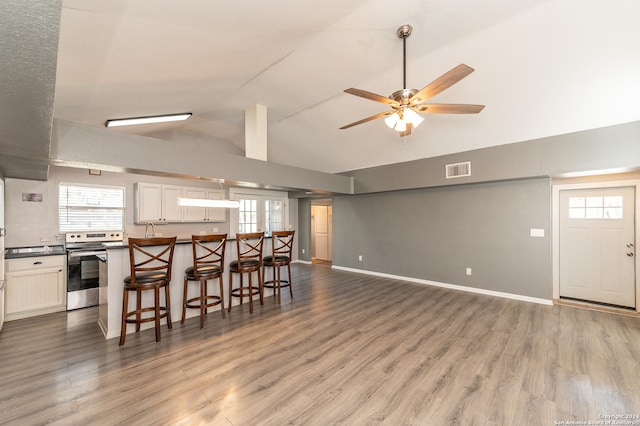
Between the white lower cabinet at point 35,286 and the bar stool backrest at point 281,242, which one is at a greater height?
the bar stool backrest at point 281,242

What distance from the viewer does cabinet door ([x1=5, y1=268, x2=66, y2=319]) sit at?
3.45m

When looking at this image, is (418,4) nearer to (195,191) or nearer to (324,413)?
(324,413)

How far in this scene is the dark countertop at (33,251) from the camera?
3.61 m

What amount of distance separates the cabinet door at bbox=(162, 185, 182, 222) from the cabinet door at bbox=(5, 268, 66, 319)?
2.04 metres

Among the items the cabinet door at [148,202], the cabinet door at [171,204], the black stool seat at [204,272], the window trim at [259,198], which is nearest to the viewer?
the black stool seat at [204,272]

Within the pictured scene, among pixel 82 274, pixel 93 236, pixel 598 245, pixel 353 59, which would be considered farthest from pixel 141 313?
pixel 598 245

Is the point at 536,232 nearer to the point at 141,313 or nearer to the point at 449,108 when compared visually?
the point at 449,108

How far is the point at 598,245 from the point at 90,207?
8494 mm

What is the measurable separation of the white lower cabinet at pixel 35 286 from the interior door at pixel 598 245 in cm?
778

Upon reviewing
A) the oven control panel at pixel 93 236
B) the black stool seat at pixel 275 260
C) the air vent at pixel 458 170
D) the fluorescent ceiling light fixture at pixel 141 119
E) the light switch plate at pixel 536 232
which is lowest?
the black stool seat at pixel 275 260

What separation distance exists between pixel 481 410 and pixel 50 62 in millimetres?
3103

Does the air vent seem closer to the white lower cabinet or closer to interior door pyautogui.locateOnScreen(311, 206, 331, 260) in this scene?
interior door pyautogui.locateOnScreen(311, 206, 331, 260)

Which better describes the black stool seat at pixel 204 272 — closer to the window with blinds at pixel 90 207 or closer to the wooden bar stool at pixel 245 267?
the wooden bar stool at pixel 245 267

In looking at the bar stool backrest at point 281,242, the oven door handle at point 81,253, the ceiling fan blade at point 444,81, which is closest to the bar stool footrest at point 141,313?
the oven door handle at point 81,253
